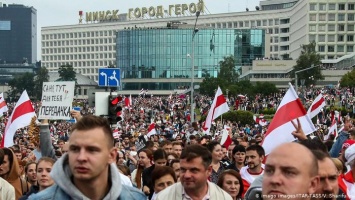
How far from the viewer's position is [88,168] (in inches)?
183

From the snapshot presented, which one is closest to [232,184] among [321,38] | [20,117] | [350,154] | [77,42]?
[350,154]

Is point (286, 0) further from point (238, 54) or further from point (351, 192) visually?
point (351, 192)

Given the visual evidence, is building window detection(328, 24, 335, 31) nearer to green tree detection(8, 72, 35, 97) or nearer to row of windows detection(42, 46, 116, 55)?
green tree detection(8, 72, 35, 97)

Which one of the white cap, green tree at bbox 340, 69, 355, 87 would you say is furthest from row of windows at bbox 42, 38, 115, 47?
the white cap

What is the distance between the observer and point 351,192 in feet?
21.6

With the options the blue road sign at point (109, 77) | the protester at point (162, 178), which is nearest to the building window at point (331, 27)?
the blue road sign at point (109, 77)

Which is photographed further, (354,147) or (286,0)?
(286,0)

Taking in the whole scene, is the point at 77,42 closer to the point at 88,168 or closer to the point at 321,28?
the point at 321,28

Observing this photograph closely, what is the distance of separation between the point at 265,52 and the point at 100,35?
49.3m

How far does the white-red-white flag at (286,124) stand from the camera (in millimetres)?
10320

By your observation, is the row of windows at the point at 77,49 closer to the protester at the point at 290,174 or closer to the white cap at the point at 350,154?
the white cap at the point at 350,154

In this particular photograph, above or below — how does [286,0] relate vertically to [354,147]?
above

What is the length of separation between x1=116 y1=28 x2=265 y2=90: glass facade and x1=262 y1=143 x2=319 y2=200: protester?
418 feet

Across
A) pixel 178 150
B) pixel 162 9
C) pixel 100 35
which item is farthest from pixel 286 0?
pixel 178 150
